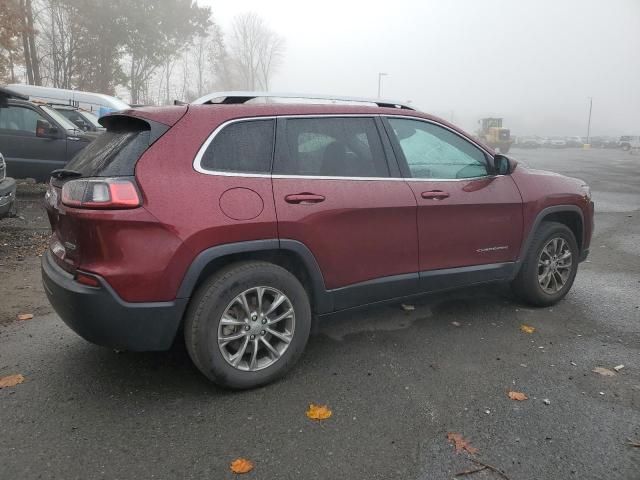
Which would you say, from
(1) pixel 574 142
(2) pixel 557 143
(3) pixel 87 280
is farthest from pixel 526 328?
(1) pixel 574 142

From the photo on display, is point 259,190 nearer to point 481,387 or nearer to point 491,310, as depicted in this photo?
point 481,387

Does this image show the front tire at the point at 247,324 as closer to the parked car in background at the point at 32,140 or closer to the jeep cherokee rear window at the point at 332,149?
the jeep cherokee rear window at the point at 332,149

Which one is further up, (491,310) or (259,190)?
(259,190)

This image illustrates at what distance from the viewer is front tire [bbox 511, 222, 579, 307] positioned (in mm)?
4383

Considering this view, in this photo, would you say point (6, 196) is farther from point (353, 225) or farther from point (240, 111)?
point (353, 225)

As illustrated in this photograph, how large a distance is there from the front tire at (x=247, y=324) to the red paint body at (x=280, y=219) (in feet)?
0.64

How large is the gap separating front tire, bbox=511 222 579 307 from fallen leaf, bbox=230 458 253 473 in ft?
9.79

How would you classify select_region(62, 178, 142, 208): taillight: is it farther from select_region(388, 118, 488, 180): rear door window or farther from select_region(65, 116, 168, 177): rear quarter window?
select_region(388, 118, 488, 180): rear door window

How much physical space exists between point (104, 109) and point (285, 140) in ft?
46.2

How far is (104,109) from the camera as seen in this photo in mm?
15398

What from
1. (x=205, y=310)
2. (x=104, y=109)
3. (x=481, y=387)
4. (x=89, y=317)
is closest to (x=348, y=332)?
(x=481, y=387)

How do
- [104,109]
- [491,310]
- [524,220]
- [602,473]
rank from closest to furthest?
[602,473]
[524,220]
[491,310]
[104,109]

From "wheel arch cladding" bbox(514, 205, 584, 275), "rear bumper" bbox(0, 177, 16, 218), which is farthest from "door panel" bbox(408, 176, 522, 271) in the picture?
"rear bumper" bbox(0, 177, 16, 218)

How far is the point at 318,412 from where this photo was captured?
2861 mm
